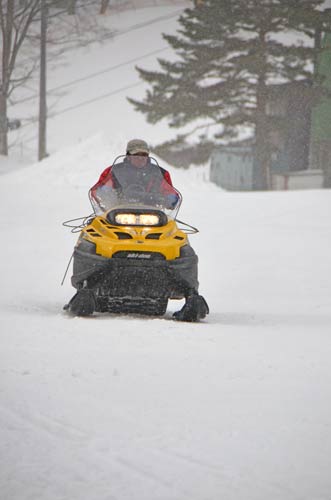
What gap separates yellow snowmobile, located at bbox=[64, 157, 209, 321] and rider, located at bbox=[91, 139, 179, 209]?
0.15 m

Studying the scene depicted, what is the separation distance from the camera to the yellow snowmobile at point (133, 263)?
871 cm

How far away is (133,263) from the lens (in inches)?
341

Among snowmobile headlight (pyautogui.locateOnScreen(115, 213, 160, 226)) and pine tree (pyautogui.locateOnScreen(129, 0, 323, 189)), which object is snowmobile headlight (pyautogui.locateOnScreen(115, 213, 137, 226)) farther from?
pine tree (pyautogui.locateOnScreen(129, 0, 323, 189))

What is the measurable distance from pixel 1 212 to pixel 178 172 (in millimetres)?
7730

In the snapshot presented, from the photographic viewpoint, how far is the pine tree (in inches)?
1403

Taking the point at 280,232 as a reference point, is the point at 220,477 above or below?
above

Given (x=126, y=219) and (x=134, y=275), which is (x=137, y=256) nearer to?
(x=134, y=275)

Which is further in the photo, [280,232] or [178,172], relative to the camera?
[178,172]

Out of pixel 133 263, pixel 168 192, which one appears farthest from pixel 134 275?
pixel 168 192

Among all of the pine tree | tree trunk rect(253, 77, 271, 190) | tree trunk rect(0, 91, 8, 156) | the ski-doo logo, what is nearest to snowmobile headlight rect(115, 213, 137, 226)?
the ski-doo logo

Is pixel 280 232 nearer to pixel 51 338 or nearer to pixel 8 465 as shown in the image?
pixel 51 338

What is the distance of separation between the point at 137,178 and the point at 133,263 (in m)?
1.22

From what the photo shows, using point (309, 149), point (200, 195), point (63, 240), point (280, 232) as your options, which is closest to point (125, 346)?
point (63, 240)

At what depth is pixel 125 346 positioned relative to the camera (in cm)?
708
